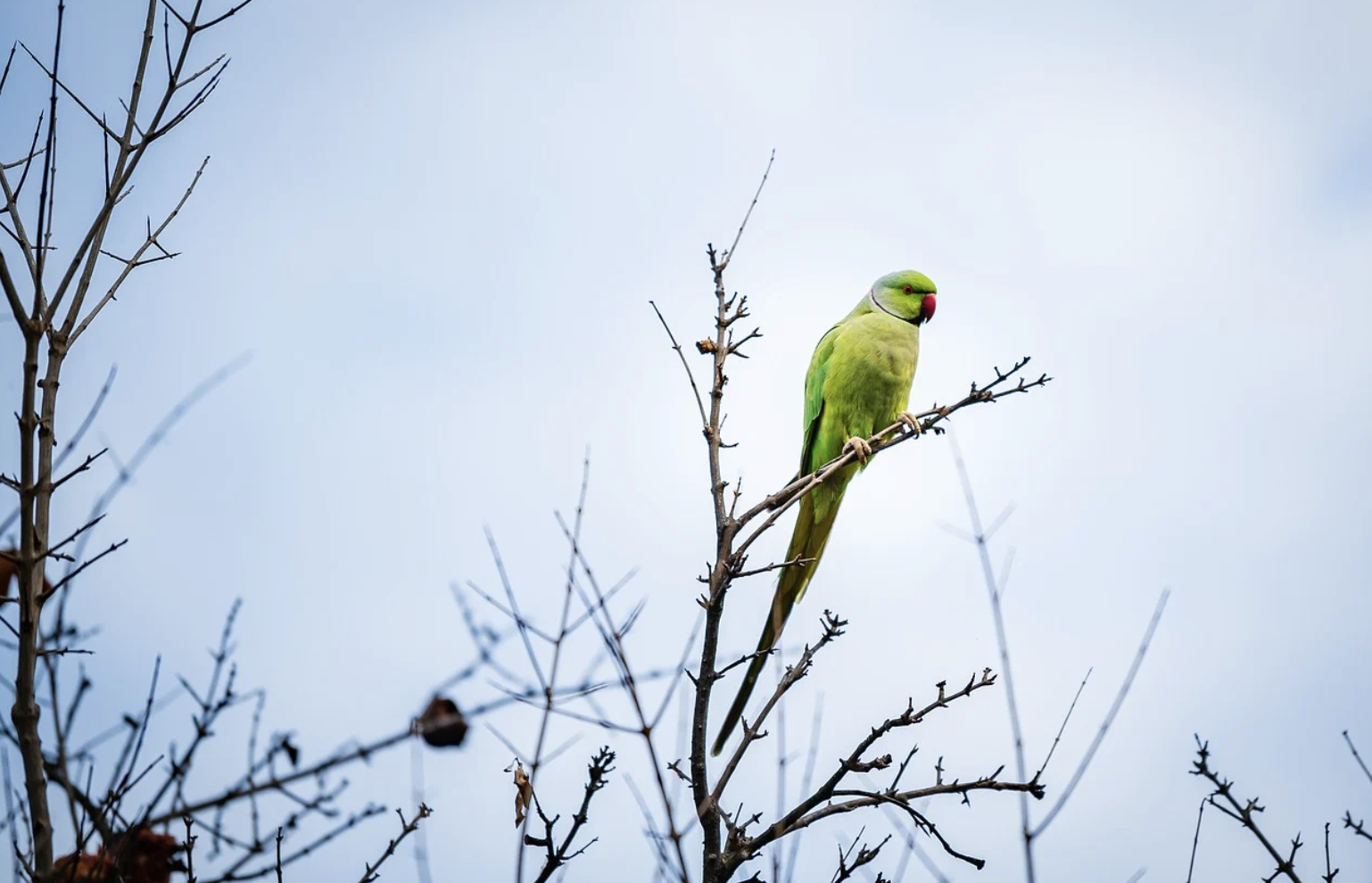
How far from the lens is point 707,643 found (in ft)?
11.1

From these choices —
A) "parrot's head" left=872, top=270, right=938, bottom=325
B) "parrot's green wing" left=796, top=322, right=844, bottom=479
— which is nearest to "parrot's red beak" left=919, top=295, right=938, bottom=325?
"parrot's head" left=872, top=270, right=938, bottom=325

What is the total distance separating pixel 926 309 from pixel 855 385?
2.91ft

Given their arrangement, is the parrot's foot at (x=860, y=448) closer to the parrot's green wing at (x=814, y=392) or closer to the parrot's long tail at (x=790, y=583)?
the parrot's long tail at (x=790, y=583)

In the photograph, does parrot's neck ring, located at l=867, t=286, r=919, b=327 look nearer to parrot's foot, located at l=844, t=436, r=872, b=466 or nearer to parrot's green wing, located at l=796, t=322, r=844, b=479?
parrot's green wing, located at l=796, t=322, r=844, b=479

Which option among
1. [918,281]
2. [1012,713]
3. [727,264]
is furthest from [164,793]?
[918,281]

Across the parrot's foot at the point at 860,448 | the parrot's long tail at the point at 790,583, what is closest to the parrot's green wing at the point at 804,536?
the parrot's long tail at the point at 790,583

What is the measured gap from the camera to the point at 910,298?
6.21m

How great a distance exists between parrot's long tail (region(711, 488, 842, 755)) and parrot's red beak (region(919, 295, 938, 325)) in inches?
56.9

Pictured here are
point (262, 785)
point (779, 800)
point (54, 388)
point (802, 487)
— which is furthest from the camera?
point (802, 487)

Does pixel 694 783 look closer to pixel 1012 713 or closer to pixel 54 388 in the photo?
pixel 1012 713

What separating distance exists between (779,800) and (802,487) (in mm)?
1051

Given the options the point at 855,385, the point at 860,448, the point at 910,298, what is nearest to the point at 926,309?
the point at 910,298

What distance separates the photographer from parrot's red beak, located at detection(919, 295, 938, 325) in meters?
6.20

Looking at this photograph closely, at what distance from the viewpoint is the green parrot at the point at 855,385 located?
211 inches
